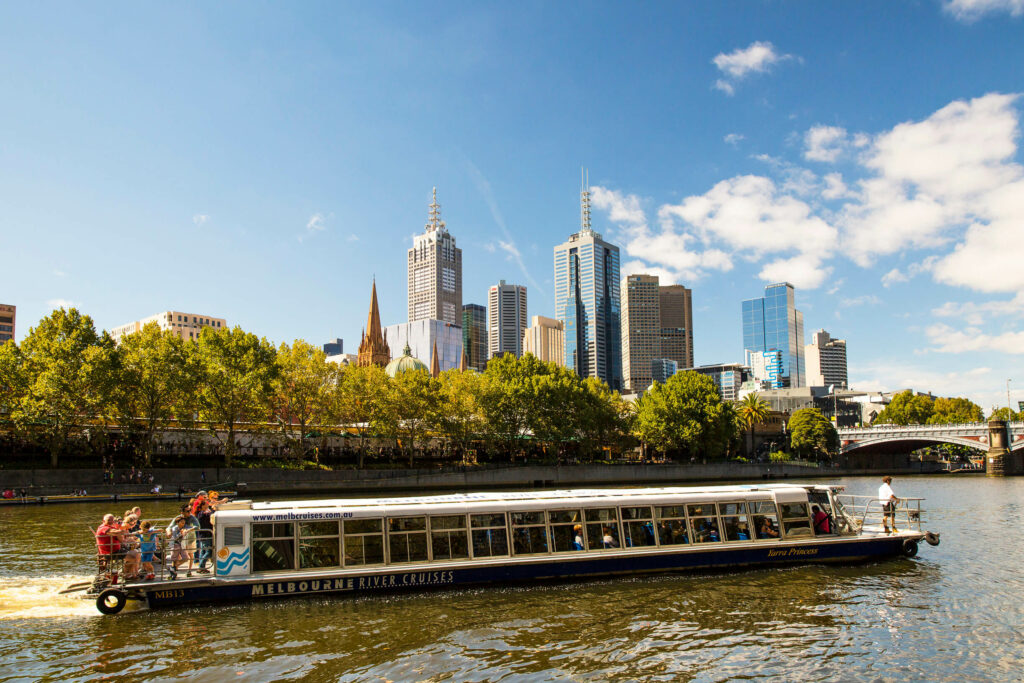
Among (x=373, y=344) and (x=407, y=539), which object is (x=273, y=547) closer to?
(x=407, y=539)

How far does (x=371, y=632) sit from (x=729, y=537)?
48.7ft

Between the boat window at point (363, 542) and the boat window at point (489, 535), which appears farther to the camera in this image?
the boat window at point (489, 535)

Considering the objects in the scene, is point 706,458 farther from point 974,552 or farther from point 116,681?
point 116,681

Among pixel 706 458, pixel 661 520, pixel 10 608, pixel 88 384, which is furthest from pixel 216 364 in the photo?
pixel 706 458

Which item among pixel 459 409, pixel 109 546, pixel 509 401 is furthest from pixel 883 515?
pixel 459 409

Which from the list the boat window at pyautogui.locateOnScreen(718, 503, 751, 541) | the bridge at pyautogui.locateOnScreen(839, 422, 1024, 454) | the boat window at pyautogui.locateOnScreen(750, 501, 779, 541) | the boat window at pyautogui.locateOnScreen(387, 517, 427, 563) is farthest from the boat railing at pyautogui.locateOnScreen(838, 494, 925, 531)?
the bridge at pyautogui.locateOnScreen(839, 422, 1024, 454)

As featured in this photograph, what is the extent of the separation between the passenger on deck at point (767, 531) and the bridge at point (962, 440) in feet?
337

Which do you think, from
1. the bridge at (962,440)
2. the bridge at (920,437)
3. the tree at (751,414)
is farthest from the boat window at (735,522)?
the tree at (751,414)

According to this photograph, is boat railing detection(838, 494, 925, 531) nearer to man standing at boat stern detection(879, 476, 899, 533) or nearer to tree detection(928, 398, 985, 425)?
man standing at boat stern detection(879, 476, 899, 533)

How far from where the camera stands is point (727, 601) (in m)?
23.4

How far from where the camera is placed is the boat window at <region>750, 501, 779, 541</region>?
28.1m

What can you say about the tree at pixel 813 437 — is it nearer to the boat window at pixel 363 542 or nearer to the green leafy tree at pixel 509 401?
the green leafy tree at pixel 509 401

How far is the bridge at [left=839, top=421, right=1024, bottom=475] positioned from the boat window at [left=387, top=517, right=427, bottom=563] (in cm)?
11500

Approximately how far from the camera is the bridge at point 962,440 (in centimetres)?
10938
